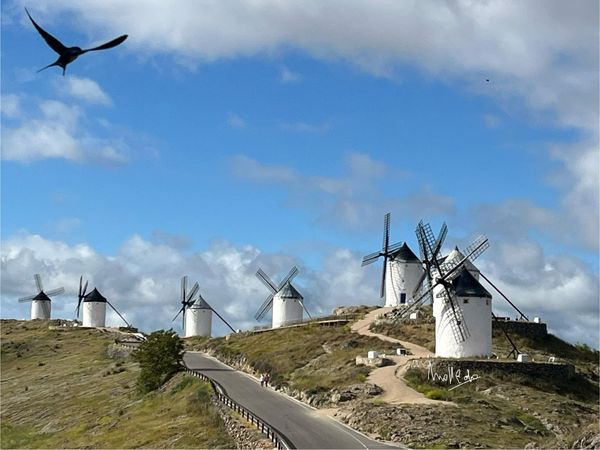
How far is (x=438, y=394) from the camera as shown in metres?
51.8

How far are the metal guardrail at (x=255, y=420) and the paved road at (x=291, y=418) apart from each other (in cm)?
56

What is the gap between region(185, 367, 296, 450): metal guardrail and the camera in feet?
125

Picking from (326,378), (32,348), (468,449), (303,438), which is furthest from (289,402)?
(32,348)

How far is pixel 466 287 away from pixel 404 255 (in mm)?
33591

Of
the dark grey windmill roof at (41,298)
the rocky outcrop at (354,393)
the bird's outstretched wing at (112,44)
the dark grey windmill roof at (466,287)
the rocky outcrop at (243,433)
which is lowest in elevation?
the rocky outcrop at (243,433)

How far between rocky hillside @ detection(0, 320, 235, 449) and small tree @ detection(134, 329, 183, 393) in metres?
1.87

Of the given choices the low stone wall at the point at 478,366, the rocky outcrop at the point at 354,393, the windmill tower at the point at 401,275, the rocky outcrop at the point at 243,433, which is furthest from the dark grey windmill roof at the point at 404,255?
the rocky outcrop at the point at 243,433

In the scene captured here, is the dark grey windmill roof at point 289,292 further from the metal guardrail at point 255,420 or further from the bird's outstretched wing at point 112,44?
the bird's outstretched wing at point 112,44

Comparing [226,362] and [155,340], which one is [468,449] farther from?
[226,362]

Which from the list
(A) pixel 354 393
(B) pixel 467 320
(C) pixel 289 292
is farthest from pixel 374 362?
(C) pixel 289 292

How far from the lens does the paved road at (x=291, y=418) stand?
→ 40188 mm

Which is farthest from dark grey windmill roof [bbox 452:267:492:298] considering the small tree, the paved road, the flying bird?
the flying bird

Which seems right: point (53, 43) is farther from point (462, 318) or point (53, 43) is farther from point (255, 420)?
point (462, 318)
